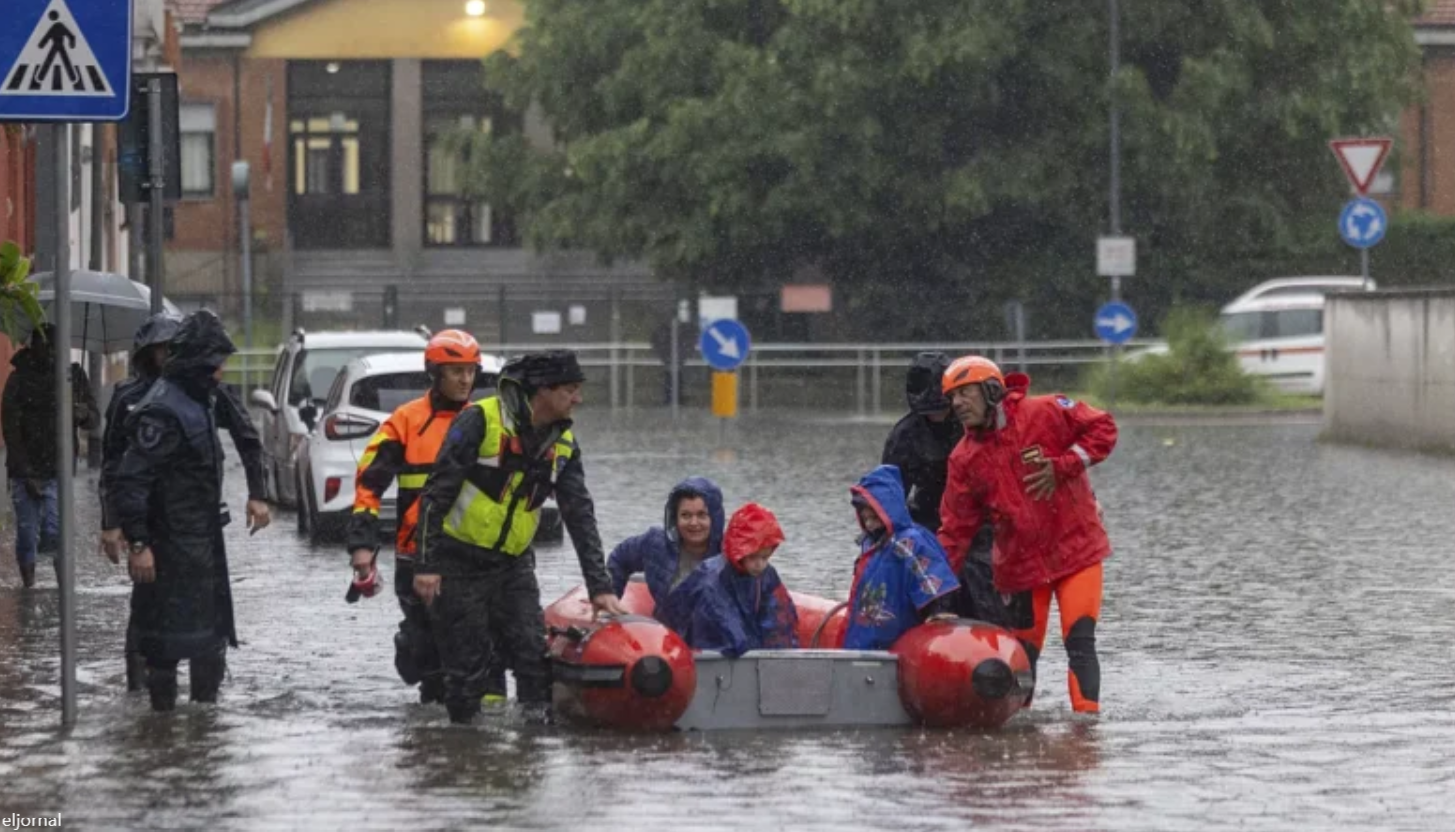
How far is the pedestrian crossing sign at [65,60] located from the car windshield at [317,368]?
13.2 metres

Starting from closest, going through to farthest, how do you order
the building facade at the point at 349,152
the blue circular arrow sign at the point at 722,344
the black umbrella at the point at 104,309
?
the black umbrella at the point at 104,309 → the blue circular arrow sign at the point at 722,344 → the building facade at the point at 349,152

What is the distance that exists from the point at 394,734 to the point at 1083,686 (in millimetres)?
2517

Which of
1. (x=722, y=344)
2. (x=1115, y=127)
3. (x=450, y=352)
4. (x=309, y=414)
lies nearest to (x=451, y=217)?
(x=1115, y=127)

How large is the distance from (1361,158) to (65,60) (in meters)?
23.9

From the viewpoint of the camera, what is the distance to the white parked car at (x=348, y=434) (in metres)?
20.5

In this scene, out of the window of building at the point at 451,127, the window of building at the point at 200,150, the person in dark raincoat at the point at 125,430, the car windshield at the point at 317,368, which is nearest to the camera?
the person in dark raincoat at the point at 125,430

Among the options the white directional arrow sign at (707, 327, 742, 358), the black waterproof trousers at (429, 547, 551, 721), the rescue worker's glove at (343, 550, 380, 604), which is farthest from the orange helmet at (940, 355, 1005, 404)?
the white directional arrow sign at (707, 327, 742, 358)

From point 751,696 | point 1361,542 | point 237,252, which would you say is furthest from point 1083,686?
point 237,252

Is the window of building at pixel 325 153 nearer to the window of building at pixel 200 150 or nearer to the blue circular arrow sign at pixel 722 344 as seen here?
the window of building at pixel 200 150

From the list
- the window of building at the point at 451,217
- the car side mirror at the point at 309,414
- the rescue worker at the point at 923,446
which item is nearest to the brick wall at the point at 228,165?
the window of building at the point at 451,217

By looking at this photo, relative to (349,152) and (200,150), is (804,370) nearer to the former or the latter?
(349,152)

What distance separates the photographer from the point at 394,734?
34.8 feet

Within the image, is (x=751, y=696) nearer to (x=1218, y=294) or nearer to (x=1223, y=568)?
(x=1223, y=568)

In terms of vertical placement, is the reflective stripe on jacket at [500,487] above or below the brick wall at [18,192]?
below
